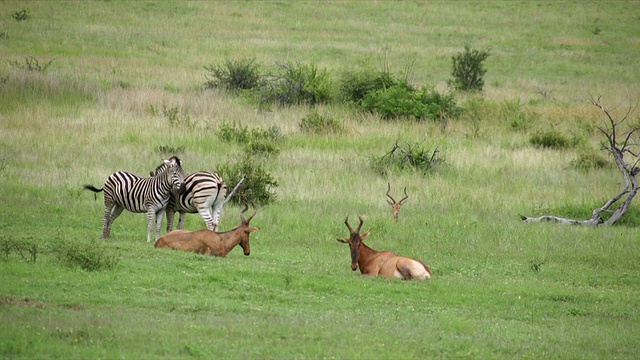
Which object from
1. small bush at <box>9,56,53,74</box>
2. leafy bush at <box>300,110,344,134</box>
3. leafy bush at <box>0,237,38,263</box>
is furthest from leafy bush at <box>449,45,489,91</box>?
leafy bush at <box>0,237,38,263</box>

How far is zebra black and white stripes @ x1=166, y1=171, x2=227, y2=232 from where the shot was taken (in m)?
17.7

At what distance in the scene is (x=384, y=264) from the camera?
608 inches

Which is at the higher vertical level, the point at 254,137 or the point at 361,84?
the point at 361,84

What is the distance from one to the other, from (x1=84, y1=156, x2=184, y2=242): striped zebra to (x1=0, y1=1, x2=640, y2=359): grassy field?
23.9 inches

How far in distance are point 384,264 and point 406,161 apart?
11.0 m

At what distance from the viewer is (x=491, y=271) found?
1703 centimetres

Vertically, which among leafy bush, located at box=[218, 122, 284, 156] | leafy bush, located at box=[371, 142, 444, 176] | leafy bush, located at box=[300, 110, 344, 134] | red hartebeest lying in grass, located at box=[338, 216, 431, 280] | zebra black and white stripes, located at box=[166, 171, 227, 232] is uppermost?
leafy bush, located at box=[300, 110, 344, 134]

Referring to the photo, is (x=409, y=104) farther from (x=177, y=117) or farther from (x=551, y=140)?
(x=177, y=117)

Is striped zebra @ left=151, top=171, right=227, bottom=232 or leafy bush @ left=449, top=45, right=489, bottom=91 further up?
leafy bush @ left=449, top=45, right=489, bottom=91

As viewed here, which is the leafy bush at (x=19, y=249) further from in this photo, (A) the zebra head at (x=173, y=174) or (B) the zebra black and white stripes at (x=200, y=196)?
(B) the zebra black and white stripes at (x=200, y=196)

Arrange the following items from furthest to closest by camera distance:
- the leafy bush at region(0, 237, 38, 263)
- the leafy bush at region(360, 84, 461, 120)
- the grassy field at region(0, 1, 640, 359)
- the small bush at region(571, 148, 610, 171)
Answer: the leafy bush at region(360, 84, 461, 120)
the small bush at region(571, 148, 610, 171)
the leafy bush at region(0, 237, 38, 263)
the grassy field at region(0, 1, 640, 359)

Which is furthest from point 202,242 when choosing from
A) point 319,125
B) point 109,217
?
point 319,125

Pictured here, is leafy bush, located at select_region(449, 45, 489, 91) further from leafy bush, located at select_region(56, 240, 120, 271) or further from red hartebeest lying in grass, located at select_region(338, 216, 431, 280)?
leafy bush, located at select_region(56, 240, 120, 271)

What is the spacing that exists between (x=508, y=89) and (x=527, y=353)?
116 feet
